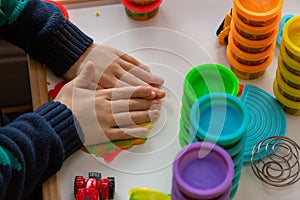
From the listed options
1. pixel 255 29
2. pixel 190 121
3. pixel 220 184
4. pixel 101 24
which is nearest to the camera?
pixel 220 184

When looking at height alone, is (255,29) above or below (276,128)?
above

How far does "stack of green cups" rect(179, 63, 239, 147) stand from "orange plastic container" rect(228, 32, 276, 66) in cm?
7

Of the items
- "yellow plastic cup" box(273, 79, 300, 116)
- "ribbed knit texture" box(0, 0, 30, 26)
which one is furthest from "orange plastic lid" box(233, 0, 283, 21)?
"ribbed knit texture" box(0, 0, 30, 26)

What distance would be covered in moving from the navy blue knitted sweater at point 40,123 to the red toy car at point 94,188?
5cm

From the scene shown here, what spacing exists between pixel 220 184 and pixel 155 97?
0.26 metres

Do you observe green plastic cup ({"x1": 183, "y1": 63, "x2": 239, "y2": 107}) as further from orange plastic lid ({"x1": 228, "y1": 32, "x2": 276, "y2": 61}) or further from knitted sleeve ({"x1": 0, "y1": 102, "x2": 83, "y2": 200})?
knitted sleeve ({"x1": 0, "y1": 102, "x2": 83, "y2": 200})

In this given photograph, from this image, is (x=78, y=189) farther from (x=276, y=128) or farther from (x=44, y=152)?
(x=276, y=128)

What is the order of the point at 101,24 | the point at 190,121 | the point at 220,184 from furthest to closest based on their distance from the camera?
the point at 101,24 → the point at 190,121 → the point at 220,184

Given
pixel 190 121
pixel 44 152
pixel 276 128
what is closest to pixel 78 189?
pixel 44 152

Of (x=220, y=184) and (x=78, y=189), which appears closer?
(x=220, y=184)

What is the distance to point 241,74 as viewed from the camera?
0.83 meters

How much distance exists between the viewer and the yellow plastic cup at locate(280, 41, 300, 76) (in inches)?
29.1

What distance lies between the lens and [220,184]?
57 centimetres

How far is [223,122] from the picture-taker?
65 centimetres
